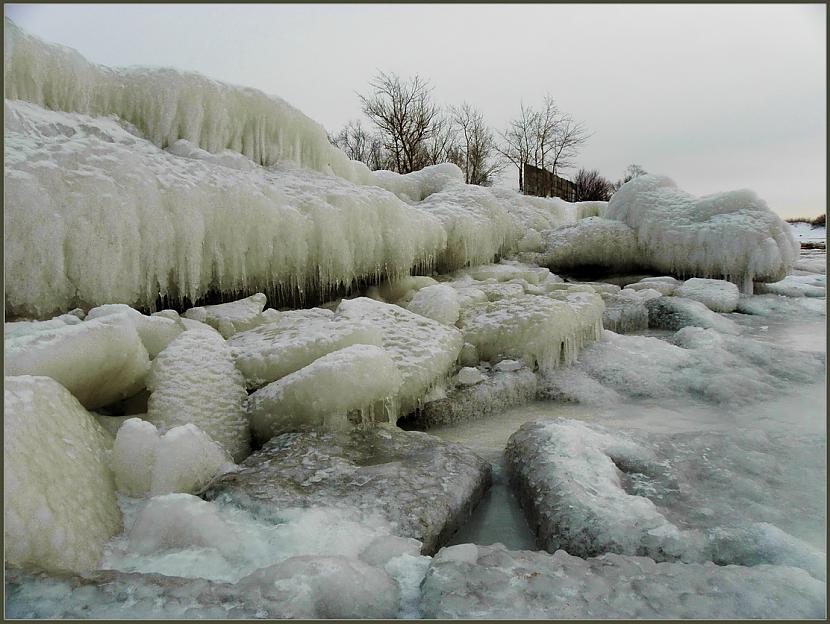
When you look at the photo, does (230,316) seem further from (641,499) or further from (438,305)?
(641,499)

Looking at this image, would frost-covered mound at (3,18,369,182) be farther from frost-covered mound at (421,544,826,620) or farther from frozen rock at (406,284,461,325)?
frost-covered mound at (421,544,826,620)

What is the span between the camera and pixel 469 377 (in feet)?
11.4

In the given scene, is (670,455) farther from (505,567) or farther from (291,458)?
(291,458)

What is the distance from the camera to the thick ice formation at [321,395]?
247 cm

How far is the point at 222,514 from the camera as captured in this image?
1.73 m

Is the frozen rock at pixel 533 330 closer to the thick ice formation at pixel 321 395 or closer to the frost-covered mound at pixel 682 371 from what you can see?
the frost-covered mound at pixel 682 371

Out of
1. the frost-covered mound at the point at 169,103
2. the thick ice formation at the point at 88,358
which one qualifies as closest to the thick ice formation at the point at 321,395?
the thick ice formation at the point at 88,358

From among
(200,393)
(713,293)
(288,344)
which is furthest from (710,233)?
(200,393)

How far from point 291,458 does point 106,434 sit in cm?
75

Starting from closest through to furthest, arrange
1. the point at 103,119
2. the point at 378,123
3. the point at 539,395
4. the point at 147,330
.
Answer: the point at 147,330, the point at 539,395, the point at 103,119, the point at 378,123

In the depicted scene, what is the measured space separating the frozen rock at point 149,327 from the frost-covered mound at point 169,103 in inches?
64.8

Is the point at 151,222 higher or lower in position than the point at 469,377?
higher

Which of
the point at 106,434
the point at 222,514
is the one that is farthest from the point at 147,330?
the point at 222,514

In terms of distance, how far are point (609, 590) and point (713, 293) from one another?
20.2ft
